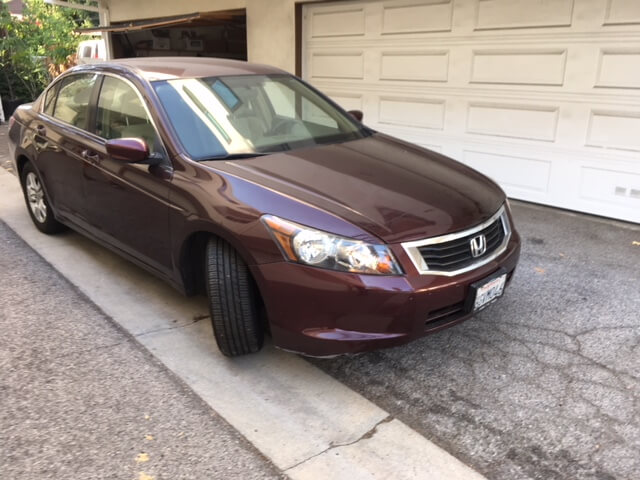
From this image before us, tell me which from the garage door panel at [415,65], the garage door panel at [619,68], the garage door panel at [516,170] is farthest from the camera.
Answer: the garage door panel at [415,65]

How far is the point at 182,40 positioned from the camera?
12664mm

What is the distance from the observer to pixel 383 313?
2.58 meters

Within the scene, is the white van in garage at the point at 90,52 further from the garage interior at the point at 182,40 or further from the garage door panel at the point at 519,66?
the garage door panel at the point at 519,66

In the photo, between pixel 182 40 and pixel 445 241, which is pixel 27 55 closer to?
pixel 182 40

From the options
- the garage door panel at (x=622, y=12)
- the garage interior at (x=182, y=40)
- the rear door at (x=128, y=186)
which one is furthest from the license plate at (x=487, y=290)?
the garage interior at (x=182, y=40)

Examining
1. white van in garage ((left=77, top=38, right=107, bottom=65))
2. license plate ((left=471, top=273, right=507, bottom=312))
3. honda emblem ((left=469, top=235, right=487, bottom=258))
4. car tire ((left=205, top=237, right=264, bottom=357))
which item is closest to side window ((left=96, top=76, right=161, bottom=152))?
car tire ((left=205, top=237, right=264, bottom=357))

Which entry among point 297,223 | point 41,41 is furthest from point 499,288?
point 41,41

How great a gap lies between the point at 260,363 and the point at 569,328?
1.90 m

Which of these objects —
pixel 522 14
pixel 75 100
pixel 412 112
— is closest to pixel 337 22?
pixel 412 112

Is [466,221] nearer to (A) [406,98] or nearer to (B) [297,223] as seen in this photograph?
(B) [297,223]

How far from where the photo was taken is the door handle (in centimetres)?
388

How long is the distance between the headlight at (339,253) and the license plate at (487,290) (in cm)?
48

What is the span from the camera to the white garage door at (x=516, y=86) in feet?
16.8

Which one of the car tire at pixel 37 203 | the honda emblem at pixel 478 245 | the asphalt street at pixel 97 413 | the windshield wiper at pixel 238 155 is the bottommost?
the asphalt street at pixel 97 413
